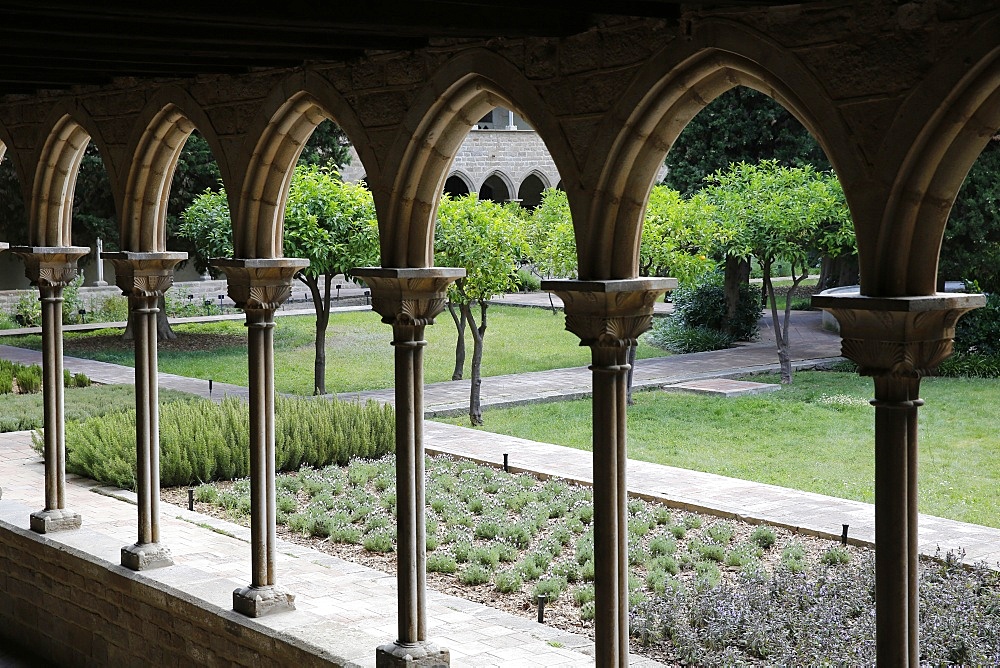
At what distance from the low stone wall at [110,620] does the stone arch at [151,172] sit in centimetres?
190

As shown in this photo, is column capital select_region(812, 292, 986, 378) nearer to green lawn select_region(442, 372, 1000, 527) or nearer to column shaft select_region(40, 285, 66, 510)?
column shaft select_region(40, 285, 66, 510)

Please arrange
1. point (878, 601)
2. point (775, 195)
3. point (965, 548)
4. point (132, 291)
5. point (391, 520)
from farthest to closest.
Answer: point (775, 195), point (391, 520), point (965, 548), point (132, 291), point (878, 601)

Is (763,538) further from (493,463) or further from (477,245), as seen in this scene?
(477,245)

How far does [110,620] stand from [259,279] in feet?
7.65

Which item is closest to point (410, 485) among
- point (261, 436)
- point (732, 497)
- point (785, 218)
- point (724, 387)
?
→ point (261, 436)

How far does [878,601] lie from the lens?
140 inches

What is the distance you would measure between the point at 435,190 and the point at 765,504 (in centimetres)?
476

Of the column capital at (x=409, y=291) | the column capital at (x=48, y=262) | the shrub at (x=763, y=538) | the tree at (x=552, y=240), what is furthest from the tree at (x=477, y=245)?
the column capital at (x=409, y=291)

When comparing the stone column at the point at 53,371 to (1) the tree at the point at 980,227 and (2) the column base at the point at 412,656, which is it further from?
(1) the tree at the point at 980,227

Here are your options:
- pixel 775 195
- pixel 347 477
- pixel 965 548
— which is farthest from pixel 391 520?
pixel 775 195

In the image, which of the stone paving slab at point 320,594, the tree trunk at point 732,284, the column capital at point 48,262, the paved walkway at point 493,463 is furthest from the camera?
the tree trunk at point 732,284

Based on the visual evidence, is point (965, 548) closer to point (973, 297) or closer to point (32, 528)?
point (973, 297)

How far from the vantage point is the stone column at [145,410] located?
261 inches

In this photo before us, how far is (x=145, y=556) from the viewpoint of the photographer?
6609mm
